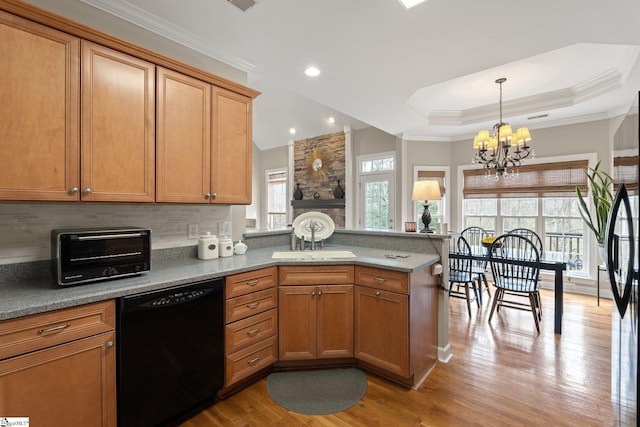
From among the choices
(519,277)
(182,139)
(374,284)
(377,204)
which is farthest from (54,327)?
(377,204)

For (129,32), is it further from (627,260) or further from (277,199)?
(277,199)

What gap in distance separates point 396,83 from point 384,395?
111 inches

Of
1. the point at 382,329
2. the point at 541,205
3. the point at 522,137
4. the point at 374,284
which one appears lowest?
the point at 382,329

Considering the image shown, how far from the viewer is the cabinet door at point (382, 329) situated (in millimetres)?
2076

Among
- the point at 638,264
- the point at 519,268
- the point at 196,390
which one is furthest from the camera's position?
the point at 519,268

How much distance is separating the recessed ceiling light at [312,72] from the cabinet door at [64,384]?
250 cm

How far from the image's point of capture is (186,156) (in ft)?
6.85

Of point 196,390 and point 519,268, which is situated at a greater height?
point 519,268

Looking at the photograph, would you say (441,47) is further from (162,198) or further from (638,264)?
(162,198)

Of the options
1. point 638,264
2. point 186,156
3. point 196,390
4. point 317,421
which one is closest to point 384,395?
point 317,421

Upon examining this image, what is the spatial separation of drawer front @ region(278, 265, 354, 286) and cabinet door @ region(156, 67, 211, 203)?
824 millimetres

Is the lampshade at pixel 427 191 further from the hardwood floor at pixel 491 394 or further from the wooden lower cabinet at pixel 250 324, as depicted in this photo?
the wooden lower cabinet at pixel 250 324

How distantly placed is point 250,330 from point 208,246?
73cm

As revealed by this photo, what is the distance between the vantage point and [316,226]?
2.89 meters
